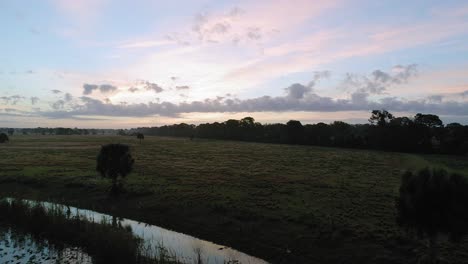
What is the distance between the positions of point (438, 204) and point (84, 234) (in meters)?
20.0

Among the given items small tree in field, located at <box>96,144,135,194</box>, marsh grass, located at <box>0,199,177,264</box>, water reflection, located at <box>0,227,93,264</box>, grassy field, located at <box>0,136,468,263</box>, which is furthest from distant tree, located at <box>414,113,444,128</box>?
water reflection, located at <box>0,227,93,264</box>

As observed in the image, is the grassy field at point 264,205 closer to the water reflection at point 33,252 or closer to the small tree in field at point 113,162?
the small tree in field at point 113,162

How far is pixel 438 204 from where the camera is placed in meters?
14.9

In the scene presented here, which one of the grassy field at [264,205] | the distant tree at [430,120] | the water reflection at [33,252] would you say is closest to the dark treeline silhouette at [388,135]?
the distant tree at [430,120]

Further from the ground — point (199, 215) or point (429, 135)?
point (429, 135)

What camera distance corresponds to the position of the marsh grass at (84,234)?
58.1ft

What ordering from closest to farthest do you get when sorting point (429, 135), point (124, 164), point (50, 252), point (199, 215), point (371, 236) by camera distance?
point (50, 252), point (371, 236), point (199, 215), point (124, 164), point (429, 135)

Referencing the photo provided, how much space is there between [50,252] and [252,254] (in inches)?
475

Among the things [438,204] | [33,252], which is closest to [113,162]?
[33,252]

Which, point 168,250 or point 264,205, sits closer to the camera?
point 168,250

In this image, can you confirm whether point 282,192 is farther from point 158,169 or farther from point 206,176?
point 158,169

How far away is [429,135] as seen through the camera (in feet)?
332

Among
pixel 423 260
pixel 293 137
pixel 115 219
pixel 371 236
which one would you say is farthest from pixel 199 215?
pixel 293 137

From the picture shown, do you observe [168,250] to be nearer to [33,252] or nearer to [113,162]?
[33,252]
